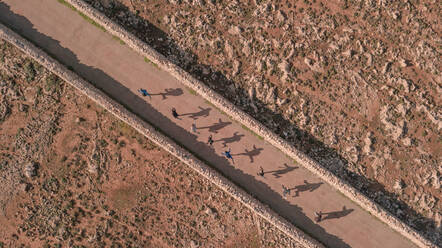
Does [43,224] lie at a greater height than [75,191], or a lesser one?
lesser

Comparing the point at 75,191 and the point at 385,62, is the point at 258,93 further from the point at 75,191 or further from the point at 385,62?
the point at 75,191

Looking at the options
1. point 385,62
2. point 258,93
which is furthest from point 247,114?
point 385,62

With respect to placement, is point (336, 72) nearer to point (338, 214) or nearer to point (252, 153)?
point (252, 153)

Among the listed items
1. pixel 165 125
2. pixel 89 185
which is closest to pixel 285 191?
pixel 165 125

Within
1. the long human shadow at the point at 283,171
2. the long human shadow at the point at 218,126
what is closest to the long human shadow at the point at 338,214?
the long human shadow at the point at 283,171

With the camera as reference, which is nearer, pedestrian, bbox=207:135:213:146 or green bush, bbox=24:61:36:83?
pedestrian, bbox=207:135:213:146

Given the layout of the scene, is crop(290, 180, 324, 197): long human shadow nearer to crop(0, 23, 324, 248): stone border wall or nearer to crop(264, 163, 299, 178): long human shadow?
crop(264, 163, 299, 178): long human shadow

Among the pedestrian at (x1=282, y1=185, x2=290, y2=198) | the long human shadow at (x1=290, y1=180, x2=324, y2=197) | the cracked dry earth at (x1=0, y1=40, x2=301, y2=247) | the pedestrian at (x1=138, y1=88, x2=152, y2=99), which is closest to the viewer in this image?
the pedestrian at (x1=138, y1=88, x2=152, y2=99)

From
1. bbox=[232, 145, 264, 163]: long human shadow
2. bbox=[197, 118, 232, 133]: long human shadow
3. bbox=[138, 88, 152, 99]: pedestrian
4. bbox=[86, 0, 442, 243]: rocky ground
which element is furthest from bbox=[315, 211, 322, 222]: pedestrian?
bbox=[138, 88, 152, 99]: pedestrian
